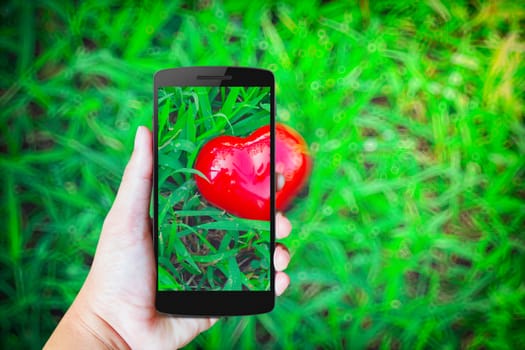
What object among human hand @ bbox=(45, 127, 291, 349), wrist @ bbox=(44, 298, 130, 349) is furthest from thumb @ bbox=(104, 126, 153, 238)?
wrist @ bbox=(44, 298, 130, 349)

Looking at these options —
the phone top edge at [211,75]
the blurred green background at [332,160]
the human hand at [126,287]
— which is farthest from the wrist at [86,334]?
the phone top edge at [211,75]

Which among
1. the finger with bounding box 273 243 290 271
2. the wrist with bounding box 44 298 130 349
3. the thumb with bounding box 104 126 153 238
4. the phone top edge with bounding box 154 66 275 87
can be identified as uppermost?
the phone top edge with bounding box 154 66 275 87

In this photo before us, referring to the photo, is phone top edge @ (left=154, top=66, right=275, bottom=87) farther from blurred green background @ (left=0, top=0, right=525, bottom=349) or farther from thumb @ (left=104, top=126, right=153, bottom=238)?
blurred green background @ (left=0, top=0, right=525, bottom=349)

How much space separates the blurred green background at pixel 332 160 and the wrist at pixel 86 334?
219 mm

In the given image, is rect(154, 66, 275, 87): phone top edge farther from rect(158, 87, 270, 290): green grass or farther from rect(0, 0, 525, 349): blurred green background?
rect(0, 0, 525, 349): blurred green background

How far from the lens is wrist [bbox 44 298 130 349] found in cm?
69

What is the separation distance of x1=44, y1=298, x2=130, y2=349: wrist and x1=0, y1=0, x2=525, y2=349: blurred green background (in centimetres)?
22

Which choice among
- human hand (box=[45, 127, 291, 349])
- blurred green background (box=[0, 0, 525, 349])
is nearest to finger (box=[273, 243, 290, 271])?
human hand (box=[45, 127, 291, 349])

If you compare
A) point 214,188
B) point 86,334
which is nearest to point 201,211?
point 214,188

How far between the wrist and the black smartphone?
89 mm

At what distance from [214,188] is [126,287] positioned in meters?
0.20

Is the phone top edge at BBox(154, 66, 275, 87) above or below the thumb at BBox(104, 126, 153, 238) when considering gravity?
above

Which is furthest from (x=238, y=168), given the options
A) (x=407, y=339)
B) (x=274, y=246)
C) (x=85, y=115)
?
(x=407, y=339)

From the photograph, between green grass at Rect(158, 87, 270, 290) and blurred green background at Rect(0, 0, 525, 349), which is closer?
green grass at Rect(158, 87, 270, 290)
